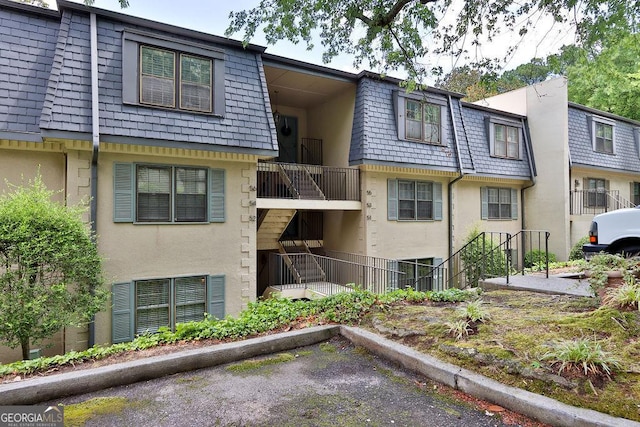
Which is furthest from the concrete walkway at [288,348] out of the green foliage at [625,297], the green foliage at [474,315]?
the green foliage at [625,297]

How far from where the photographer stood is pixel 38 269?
594 cm

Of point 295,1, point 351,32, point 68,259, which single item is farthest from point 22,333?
point 351,32

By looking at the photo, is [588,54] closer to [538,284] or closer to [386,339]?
[538,284]

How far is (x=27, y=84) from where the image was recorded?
24.9 ft

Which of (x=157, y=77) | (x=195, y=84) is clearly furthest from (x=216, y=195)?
(x=157, y=77)

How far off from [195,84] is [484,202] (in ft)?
A: 40.4

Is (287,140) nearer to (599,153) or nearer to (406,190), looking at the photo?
(406,190)

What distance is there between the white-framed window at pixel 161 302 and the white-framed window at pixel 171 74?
4.36m

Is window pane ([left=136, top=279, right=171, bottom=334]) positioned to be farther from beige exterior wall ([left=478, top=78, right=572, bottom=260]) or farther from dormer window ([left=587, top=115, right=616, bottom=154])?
dormer window ([left=587, top=115, right=616, bottom=154])

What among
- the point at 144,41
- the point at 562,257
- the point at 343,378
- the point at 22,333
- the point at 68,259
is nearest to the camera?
the point at 343,378

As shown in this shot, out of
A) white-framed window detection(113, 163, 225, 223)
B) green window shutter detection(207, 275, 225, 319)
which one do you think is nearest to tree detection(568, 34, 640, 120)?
white-framed window detection(113, 163, 225, 223)

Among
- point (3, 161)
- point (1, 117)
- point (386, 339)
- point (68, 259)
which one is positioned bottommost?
point (386, 339)

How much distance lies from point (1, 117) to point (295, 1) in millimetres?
6431

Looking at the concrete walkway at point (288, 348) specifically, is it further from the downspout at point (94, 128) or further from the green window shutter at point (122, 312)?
the green window shutter at point (122, 312)
